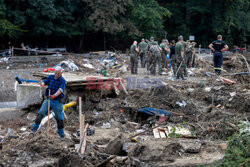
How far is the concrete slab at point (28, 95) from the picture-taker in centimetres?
1291

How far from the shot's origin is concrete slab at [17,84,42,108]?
12.9 meters

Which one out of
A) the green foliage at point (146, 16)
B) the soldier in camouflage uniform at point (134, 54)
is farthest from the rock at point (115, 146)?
the green foliage at point (146, 16)

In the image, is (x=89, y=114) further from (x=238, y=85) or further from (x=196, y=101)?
(x=238, y=85)

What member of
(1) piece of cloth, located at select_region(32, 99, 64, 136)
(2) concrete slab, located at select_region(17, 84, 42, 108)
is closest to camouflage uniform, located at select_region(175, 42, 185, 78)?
(2) concrete slab, located at select_region(17, 84, 42, 108)

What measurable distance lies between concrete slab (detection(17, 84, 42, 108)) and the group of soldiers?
21.1 feet

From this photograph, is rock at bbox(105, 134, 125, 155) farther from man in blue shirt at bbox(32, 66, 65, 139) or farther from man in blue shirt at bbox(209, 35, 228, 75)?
man in blue shirt at bbox(209, 35, 228, 75)

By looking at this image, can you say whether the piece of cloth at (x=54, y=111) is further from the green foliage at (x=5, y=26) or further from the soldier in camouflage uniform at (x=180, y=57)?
the green foliage at (x=5, y=26)

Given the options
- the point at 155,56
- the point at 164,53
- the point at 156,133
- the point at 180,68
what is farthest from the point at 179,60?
the point at 156,133

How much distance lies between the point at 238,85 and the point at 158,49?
529 cm

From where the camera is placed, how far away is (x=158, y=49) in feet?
58.5

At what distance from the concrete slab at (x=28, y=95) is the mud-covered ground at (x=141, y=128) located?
0.35 m

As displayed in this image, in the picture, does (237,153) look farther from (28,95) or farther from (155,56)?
(155,56)

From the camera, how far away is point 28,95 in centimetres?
1298

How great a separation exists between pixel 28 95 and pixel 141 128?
15.0 feet
